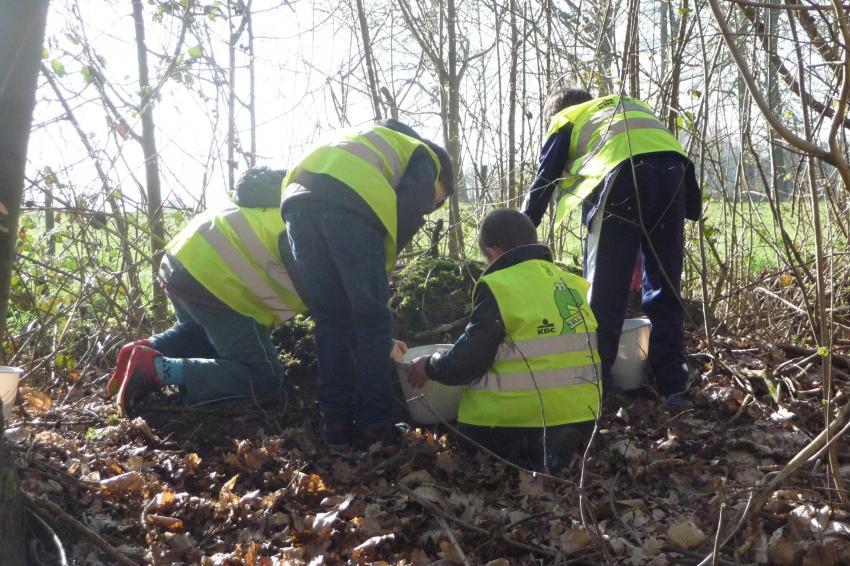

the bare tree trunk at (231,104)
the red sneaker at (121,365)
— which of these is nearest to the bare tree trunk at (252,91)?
the bare tree trunk at (231,104)

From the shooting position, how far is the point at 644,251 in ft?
13.4

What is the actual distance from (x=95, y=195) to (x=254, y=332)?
72.8 inches

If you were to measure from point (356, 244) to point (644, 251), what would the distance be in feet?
5.34

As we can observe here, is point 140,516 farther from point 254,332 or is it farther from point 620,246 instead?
point 620,246

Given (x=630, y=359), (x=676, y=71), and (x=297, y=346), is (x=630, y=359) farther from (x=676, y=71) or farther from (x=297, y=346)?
(x=297, y=346)

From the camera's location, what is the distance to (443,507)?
2.93 meters

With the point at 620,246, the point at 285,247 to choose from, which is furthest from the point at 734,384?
the point at 285,247

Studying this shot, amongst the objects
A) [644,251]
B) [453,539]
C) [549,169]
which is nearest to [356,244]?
[549,169]

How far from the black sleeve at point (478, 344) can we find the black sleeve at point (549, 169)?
0.97 meters

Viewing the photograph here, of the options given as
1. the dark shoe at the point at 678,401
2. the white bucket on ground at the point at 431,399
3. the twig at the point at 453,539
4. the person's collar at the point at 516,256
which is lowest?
the twig at the point at 453,539

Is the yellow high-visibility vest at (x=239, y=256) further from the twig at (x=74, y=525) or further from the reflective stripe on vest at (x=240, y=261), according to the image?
the twig at (x=74, y=525)

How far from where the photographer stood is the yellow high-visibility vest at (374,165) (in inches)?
133

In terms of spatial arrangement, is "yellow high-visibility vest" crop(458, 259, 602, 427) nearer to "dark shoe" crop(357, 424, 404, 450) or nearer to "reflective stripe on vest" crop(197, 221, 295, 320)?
"dark shoe" crop(357, 424, 404, 450)

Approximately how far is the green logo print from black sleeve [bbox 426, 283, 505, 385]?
268 mm
